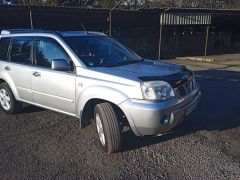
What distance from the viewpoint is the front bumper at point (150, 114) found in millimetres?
4305

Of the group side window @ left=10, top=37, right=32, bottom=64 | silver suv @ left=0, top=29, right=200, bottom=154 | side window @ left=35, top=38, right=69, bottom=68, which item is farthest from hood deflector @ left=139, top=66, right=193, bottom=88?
side window @ left=10, top=37, right=32, bottom=64

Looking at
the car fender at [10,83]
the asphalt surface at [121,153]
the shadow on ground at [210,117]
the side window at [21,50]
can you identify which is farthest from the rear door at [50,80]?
the shadow on ground at [210,117]

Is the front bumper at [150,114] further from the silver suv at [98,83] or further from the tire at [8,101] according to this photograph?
the tire at [8,101]

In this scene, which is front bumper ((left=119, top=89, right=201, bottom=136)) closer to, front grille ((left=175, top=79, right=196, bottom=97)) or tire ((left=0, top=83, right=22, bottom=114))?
front grille ((left=175, top=79, right=196, bottom=97))

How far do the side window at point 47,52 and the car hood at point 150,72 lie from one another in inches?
31.4

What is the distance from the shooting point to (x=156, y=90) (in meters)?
4.37

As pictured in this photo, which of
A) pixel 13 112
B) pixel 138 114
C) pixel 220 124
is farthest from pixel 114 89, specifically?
pixel 13 112

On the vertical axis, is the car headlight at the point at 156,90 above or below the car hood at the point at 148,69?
below

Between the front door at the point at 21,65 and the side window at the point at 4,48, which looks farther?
the side window at the point at 4,48

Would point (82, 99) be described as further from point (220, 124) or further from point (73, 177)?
point (220, 124)

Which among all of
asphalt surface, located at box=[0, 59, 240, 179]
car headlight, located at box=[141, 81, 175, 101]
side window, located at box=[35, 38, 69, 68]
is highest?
side window, located at box=[35, 38, 69, 68]

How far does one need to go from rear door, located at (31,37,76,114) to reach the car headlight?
49.9 inches

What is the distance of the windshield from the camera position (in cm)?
523

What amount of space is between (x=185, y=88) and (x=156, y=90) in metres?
0.68
